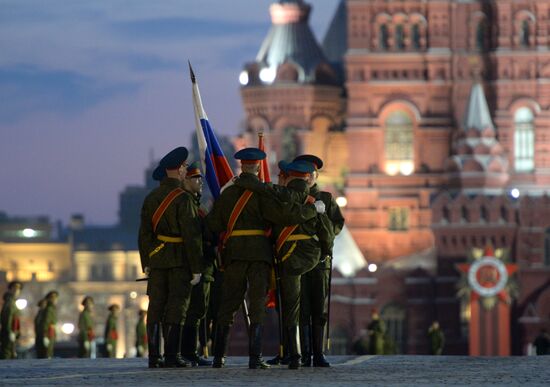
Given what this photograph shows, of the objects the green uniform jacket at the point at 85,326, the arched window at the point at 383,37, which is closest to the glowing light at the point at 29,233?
the arched window at the point at 383,37

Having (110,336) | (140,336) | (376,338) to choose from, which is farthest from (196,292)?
(376,338)

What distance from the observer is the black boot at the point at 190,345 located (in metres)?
23.1

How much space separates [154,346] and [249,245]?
4.93 feet

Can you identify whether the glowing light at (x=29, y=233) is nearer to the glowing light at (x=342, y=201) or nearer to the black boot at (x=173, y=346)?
the glowing light at (x=342, y=201)

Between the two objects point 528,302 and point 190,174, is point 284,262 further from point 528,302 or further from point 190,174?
point 528,302

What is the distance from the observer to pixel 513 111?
79.2m

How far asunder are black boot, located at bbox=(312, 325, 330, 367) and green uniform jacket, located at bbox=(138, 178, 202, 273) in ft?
4.81

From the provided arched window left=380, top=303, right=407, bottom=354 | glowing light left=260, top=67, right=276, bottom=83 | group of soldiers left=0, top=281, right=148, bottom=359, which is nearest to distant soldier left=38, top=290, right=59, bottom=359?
group of soldiers left=0, top=281, right=148, bottom=359

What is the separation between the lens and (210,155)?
2492 cm

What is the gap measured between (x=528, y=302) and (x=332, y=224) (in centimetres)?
5066

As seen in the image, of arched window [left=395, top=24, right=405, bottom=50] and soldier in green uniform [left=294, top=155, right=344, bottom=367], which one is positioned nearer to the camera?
soldier in green uniform [left=294, top=155, right=344, bottom=367]

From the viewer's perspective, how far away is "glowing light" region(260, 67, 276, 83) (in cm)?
8150

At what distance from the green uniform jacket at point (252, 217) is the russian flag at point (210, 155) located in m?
2.24

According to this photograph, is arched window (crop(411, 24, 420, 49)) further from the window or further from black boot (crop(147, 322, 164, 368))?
black boot (crop(147, 322, 164, 368))
